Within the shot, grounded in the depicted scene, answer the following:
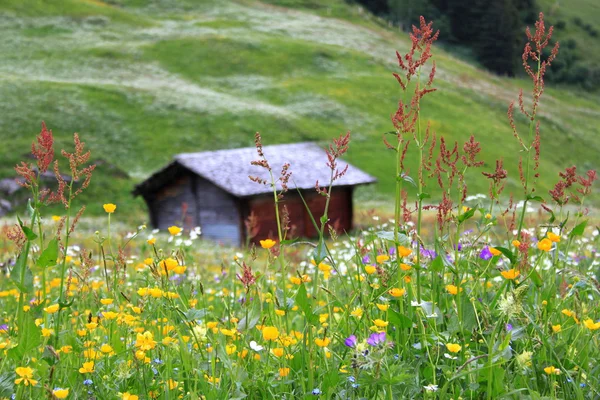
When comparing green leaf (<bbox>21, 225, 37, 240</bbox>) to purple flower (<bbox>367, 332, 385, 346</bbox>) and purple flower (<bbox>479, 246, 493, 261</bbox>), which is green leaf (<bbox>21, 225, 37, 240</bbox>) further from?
purple flower (<bbox>479, 246, 493, 261</bbox>)

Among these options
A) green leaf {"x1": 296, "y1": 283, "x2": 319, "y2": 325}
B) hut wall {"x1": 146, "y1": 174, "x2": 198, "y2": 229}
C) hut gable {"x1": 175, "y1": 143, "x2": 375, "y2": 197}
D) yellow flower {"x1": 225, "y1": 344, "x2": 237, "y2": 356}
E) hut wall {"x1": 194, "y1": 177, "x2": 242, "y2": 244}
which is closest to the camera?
green leaf {"x1": 296, "y1": 283, "x2": 319, "y2": 325}

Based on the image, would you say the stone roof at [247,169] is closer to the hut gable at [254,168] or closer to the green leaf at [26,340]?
the hut gable at [254,168]

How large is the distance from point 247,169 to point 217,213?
2847 mm

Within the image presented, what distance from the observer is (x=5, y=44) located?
67.8 m

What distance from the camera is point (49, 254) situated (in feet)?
10.5

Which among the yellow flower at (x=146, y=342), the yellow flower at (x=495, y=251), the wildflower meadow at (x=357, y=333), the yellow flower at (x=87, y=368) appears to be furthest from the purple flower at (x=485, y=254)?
the yellow flower at (x=87, y=368)

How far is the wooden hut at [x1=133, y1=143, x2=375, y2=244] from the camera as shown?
105 ft

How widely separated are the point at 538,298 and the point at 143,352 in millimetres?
2185

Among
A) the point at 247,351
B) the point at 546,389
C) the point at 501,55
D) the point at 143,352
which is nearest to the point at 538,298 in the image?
the point at 546,389

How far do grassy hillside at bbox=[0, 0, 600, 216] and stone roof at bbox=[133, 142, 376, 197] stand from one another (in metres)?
7.22

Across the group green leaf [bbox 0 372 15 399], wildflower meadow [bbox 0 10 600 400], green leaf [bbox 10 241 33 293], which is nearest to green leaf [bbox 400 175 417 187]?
wildflower meadow [bbox 0 10 600 400]

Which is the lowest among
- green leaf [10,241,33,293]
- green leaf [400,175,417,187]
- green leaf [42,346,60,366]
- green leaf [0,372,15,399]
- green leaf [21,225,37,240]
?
green leaf [0,372,15,399]

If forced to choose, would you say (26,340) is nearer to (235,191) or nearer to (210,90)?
(235,191)

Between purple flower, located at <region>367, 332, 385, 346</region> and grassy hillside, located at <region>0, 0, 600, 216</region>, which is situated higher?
purple flower, located at <region>367, 332, 385, 346</region>
